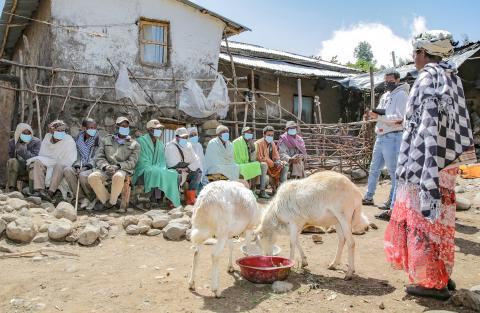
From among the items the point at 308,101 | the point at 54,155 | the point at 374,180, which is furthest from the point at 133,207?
the point at 308,101

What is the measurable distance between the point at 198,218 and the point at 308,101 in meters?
15.0

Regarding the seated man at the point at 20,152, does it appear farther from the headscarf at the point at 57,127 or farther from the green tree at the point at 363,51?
the green tree at the point at 363,51

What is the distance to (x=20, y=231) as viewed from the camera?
5.56m

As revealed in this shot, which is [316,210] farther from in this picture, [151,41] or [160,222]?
[151,41]

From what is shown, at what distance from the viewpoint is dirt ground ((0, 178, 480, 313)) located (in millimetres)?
3607

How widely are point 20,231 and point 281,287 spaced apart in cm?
375

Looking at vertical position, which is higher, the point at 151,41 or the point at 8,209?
the point at 151,41

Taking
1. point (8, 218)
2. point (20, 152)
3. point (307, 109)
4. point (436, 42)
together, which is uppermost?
point (307, 109)

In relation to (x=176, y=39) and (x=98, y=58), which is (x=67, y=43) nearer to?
(x=98, y=58)

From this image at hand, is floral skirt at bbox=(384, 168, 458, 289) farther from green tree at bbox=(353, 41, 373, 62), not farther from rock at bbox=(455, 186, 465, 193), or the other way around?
green tree at bbox=(353, 41, 373, 62)

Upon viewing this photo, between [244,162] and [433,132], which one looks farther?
[244,162]

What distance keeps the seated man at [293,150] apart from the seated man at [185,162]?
2532 mm

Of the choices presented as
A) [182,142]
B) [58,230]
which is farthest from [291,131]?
[58,230]

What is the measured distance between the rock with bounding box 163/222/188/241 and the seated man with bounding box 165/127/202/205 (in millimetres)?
2226
